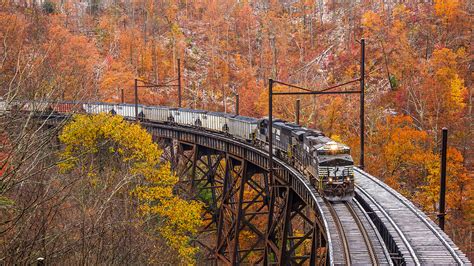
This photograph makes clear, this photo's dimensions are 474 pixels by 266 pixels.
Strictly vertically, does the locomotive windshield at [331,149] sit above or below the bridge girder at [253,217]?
above

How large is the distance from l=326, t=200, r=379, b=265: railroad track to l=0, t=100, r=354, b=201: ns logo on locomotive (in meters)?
0.99

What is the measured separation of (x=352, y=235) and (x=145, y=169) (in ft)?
40.6

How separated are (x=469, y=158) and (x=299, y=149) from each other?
30.2 meters

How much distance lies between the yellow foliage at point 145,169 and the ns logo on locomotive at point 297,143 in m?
1.76

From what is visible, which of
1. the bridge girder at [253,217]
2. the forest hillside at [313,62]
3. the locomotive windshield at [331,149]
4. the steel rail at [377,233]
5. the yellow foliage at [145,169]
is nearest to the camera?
the steel rail at [377,233]

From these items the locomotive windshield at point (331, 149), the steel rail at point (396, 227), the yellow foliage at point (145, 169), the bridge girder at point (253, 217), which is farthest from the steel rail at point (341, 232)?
the yellow foliage at point (145, 169)

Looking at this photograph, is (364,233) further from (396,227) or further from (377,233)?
(396,227)

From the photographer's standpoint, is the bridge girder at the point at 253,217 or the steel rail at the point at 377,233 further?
the bridge girder at the point at 253,217

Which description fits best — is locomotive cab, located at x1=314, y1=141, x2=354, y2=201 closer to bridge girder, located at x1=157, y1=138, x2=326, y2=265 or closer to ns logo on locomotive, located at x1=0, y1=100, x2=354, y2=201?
ns logo on locomotive, located at x1=0, y1=100, x2=354, y2=201

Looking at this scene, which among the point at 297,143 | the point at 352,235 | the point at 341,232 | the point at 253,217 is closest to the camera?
the point at 352,235

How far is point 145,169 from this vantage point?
23.4m

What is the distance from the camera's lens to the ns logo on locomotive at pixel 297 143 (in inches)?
710

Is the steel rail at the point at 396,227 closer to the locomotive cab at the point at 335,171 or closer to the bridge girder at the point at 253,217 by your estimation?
the locomotive cab at the point at 335,171

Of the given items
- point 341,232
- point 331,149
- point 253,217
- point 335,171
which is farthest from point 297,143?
point 253,217
